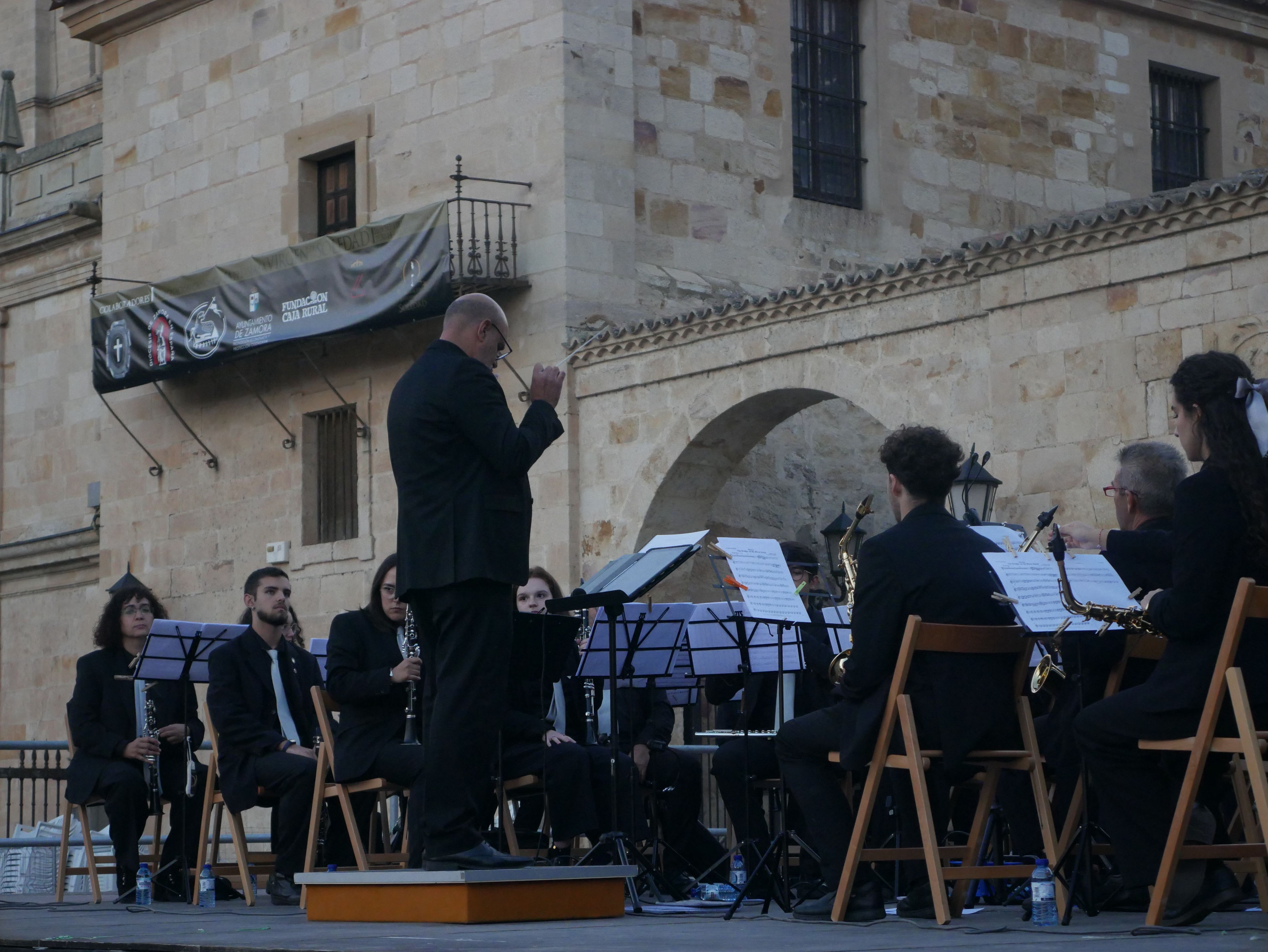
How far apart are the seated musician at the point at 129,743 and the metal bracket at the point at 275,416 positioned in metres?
8.79

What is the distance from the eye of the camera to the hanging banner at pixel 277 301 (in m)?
16.2

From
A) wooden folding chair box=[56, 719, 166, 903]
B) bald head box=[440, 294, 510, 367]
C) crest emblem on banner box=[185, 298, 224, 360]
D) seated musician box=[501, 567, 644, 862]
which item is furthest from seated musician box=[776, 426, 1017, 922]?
crest emblem on banner box=[185, 298, 224, 360]

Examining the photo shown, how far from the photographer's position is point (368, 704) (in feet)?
27.2

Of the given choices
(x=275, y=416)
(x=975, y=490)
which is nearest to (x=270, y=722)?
(x=975, y=490)

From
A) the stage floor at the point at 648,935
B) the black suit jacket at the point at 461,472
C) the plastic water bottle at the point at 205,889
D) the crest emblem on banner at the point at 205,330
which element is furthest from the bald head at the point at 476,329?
the crest emblem on banner at the point at 205,330

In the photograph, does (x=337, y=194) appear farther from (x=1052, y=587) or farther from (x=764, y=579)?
(x=1052, y=587)

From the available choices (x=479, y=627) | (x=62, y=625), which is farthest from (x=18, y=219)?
(x=479, y=627)

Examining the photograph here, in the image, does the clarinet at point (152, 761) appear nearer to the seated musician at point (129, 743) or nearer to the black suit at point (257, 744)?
the seated musician at point (129, 743)

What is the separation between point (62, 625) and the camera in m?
22.3

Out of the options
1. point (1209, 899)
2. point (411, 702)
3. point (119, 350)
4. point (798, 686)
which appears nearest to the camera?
point (1209, 899)

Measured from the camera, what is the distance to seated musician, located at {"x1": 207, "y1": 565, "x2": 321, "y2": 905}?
9.14m

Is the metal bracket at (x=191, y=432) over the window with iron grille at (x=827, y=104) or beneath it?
beneath

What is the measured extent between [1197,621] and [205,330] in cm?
1400

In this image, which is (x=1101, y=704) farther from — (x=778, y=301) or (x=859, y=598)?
Result: (x=778, y=301)
